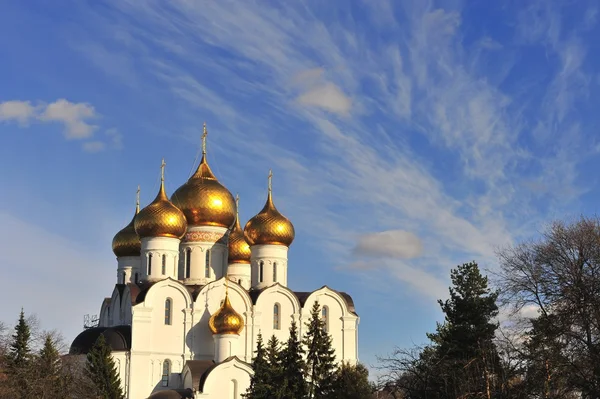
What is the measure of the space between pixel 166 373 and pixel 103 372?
13.3 feet

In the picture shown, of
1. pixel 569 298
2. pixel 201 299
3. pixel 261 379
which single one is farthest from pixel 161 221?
pixel 569 298

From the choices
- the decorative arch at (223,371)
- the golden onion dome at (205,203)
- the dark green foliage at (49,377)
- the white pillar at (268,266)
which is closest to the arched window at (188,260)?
the golden onion dome at (205,203)

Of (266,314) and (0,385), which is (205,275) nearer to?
(266,314)

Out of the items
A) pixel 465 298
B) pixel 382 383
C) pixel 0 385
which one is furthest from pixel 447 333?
pixel 0 385

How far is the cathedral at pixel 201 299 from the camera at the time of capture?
1576 inches

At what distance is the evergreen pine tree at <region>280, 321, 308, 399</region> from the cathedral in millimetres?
9599

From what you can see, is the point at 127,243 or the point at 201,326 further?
the point at 127,243

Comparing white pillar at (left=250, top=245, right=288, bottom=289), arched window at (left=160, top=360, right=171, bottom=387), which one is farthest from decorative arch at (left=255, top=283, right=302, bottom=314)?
arched window at (left=160, top=360, right=171, bottom=387)

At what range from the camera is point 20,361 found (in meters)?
38.1

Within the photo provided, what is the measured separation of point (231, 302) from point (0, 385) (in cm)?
1406

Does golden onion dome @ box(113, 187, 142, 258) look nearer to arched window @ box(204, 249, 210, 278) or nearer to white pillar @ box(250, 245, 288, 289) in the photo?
arched window @ box(204, 249, 210, 278)

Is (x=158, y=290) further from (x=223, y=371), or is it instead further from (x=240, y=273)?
(x=240, y=273)

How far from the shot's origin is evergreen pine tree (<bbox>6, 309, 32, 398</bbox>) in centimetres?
3128

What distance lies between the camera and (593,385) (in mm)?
17688
